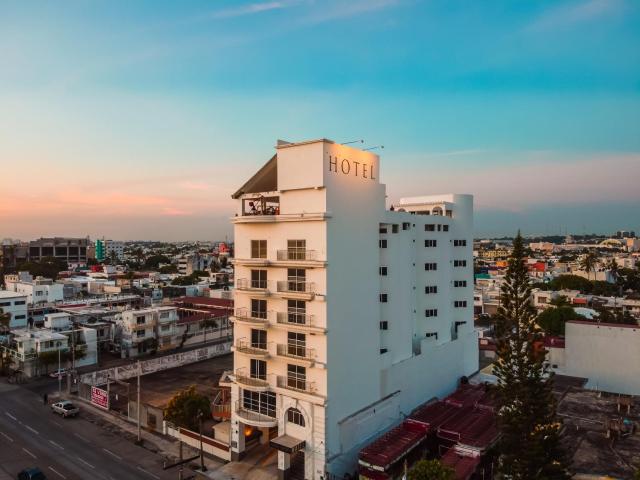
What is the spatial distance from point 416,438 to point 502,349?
8479 mm

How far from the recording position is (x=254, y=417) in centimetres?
2933

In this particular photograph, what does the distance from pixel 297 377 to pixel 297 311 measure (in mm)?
3889

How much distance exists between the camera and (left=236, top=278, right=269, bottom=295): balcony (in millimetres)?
→ 29536

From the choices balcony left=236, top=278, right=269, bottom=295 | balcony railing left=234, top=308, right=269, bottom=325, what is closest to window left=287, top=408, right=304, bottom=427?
balcony railing left=234, top=308, right=269, bottom=325

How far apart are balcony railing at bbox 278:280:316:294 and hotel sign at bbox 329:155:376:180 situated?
6.94 meters

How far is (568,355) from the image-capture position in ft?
158

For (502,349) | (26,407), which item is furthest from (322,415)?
(26,407)


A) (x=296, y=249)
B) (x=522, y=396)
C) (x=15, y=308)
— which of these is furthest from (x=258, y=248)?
(x=15, y=308)

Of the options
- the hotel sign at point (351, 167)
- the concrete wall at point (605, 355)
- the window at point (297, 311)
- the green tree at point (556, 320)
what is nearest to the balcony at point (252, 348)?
the window at point (297, 311)

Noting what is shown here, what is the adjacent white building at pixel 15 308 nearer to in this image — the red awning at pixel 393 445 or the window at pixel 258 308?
the window at pixel 258 308

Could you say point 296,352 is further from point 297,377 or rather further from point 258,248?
point 258,248

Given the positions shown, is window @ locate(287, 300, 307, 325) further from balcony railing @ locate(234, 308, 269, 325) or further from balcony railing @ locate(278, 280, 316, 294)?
balcony railing @ locate(234, 308, 269, 325)

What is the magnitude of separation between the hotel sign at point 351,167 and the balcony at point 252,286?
8448 mm

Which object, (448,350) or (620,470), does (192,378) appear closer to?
(448,350)
